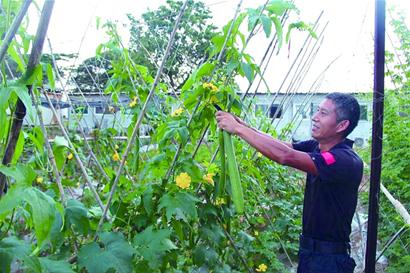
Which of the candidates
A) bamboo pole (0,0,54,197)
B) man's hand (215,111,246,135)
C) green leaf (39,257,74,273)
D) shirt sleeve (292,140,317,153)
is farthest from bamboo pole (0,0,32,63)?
shirt sleeve (292,140,317,153)

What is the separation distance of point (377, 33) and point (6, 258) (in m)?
1.46

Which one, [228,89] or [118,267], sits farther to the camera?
[228,89]

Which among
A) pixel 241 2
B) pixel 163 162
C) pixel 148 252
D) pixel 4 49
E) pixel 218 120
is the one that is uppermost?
pixel 241 2

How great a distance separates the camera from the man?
206 cm

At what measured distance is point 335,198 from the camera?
7.18ft

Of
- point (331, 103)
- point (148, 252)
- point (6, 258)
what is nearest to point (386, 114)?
point (331, 103)

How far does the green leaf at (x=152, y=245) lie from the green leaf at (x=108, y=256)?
0.32 feet

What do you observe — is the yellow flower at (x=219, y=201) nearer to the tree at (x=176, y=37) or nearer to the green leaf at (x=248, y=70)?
the green leaf at (x=248, y=70)

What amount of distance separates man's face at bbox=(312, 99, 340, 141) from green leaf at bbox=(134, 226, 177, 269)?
109cm

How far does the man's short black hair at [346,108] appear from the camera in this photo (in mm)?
2258

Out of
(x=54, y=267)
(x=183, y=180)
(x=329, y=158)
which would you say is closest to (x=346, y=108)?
(x=329, y=158)

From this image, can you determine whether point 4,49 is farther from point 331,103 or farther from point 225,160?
point 331,103

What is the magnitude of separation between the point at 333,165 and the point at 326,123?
0.27m

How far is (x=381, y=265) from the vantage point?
14.0ft
